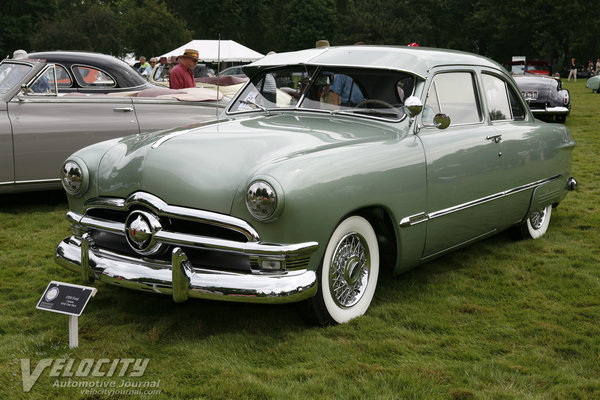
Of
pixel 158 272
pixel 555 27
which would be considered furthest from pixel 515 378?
pixel 555 27

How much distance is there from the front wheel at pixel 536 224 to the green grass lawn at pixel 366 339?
0.60 meters

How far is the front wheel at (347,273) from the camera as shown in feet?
11.8

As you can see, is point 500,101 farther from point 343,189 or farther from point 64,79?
point 64,79

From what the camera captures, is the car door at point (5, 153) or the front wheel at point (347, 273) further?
the car door at point (5, 153)

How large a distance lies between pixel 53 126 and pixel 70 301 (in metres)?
3.90

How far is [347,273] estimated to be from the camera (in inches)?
148

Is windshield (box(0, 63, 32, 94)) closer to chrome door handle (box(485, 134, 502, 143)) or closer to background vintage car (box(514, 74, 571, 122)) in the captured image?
chrome door handle (box(485, 134, 502, 143))

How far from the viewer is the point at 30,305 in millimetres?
4180

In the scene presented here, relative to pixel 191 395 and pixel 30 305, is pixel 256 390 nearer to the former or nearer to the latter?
pixel 191 395

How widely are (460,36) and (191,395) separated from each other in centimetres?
7430

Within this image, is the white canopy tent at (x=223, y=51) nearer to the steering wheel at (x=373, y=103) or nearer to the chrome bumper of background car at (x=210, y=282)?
→ the steering wheel at (x=373, y=103)

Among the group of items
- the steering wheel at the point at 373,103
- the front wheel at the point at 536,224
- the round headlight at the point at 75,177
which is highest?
the steering wheel at the point at 373,103

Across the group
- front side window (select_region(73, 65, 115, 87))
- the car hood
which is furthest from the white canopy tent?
the car hood

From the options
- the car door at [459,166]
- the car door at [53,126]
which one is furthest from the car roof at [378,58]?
the car door at [53,126]
